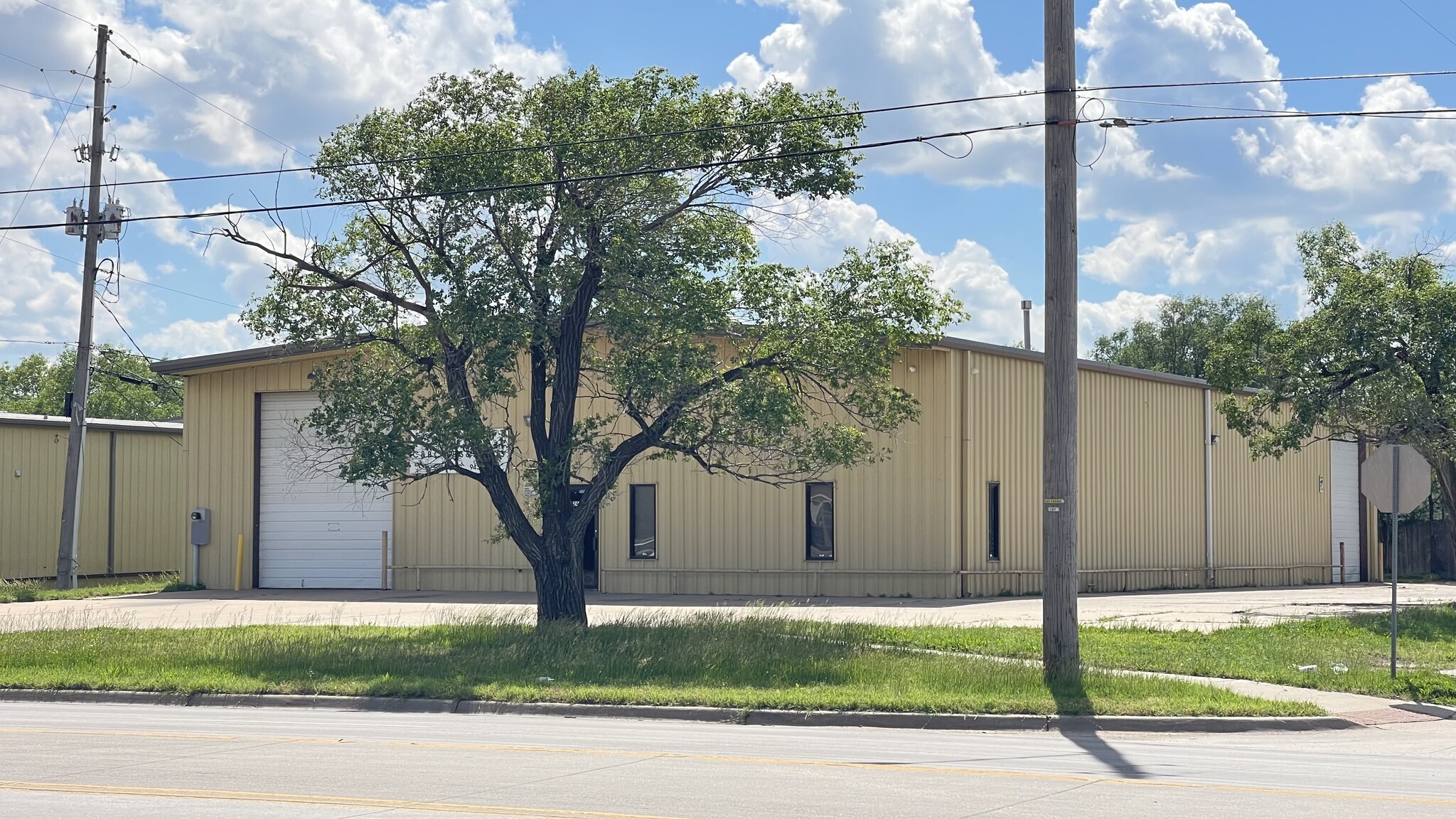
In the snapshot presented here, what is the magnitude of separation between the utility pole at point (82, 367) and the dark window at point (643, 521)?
1287 cm

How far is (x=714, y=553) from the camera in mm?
30078

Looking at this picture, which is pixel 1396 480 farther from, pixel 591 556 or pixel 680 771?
pixel 591 556

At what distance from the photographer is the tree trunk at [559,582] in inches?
824

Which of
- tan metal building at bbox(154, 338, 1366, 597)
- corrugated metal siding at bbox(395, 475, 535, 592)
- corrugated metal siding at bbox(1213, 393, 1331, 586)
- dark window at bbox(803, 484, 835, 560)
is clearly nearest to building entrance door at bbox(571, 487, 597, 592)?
tan metal building at bbox(154, 338, 1366, 597)

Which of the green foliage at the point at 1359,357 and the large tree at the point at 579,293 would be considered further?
the green foliage at the point at 1359,357

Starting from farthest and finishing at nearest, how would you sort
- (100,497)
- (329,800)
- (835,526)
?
(100,497) < (835,526) < (329,800)

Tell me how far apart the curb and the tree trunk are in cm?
569

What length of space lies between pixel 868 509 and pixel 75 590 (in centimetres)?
1819

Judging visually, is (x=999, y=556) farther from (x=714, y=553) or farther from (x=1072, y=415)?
(x=1072, y=415)

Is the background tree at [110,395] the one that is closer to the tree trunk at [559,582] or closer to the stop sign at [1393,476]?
the tree trunk at [559,582]

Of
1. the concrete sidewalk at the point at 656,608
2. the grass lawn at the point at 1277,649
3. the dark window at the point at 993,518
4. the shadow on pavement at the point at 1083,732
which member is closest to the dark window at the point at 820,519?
the concrete sidewalk at the point at 656,608

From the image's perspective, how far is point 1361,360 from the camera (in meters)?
25.7

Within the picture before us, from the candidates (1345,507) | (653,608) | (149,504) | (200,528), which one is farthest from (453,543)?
(1345,507)

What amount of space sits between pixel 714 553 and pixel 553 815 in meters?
21.5
